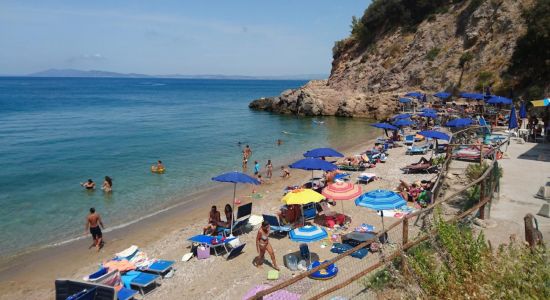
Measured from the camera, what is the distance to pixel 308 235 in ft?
37.7

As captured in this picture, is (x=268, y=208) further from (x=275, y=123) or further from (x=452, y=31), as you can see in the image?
(x=452, y=31)

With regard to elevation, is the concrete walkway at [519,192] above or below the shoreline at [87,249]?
above

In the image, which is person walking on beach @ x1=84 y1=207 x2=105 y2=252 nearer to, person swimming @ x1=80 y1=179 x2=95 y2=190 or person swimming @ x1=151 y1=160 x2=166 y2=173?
person swimming @ x1=80 y1=179 x2=95 y2=190

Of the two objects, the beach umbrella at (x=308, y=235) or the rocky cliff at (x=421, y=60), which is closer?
the beach umbrella at (x=308, y=235)

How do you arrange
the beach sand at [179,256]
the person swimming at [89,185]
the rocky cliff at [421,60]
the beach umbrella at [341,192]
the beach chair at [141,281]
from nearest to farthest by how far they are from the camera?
the beach chair at [141,281] → the beach sand at [179,256] → the beach umbrella at [341,192] → the person swimming at [89,185] → the rocky cliff at [421,60]

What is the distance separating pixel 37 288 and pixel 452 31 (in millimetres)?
50401

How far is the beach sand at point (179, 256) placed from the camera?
32.7 feet

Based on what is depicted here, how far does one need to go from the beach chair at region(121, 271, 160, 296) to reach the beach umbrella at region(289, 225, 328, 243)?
12.9ft

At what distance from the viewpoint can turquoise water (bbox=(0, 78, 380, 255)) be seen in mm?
16859

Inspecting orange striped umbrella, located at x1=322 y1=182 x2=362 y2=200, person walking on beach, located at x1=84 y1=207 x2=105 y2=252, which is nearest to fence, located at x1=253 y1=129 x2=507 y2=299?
orange striped umbrella, located at x1=322 y1=182 x2=362 y2=200

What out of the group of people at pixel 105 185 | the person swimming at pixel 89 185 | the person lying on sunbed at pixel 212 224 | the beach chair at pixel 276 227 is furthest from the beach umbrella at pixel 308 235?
the person swimming at pixel 89 185

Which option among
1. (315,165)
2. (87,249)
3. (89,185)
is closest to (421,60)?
(315,165)

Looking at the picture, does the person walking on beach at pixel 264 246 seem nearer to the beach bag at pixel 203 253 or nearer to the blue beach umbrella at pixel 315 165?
the beach bag at pixel 203 253

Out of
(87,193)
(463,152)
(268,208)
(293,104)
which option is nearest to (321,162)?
(268,208)
